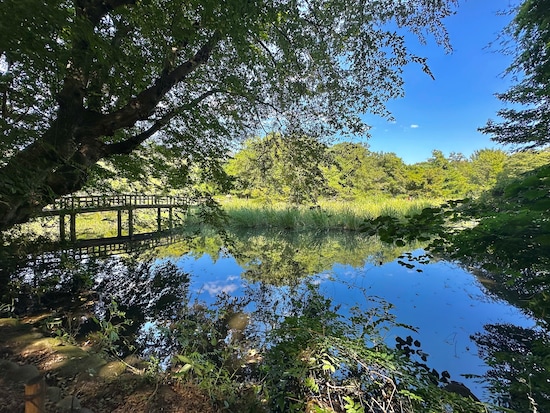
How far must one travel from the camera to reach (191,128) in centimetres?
388

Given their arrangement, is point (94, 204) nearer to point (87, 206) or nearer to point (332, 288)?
point (87, 206)

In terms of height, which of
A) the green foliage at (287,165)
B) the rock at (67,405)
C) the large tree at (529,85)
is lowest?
the rock at (67,405)

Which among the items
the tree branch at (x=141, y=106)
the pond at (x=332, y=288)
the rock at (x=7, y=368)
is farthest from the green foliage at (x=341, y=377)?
the tree branch at (x=141, y=106)

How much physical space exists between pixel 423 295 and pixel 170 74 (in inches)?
215

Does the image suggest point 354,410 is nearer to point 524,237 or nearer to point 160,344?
point 524,237

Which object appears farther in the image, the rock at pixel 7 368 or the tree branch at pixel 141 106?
the tree branch at pixel 141 106

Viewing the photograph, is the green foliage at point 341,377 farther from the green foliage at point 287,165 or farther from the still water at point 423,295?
the green foliage at point 287,165

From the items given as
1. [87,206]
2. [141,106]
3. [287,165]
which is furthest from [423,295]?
[87,206]

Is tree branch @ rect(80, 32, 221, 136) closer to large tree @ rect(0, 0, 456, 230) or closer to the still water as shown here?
large tree @ rect(0, 0, 456, 230)

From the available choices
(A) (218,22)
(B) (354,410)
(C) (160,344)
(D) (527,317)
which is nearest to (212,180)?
(C) (160,344)

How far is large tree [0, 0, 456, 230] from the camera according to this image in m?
1.41

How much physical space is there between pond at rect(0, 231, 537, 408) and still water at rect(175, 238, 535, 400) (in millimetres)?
14

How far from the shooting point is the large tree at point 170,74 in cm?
141

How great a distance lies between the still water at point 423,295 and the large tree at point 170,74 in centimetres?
237
